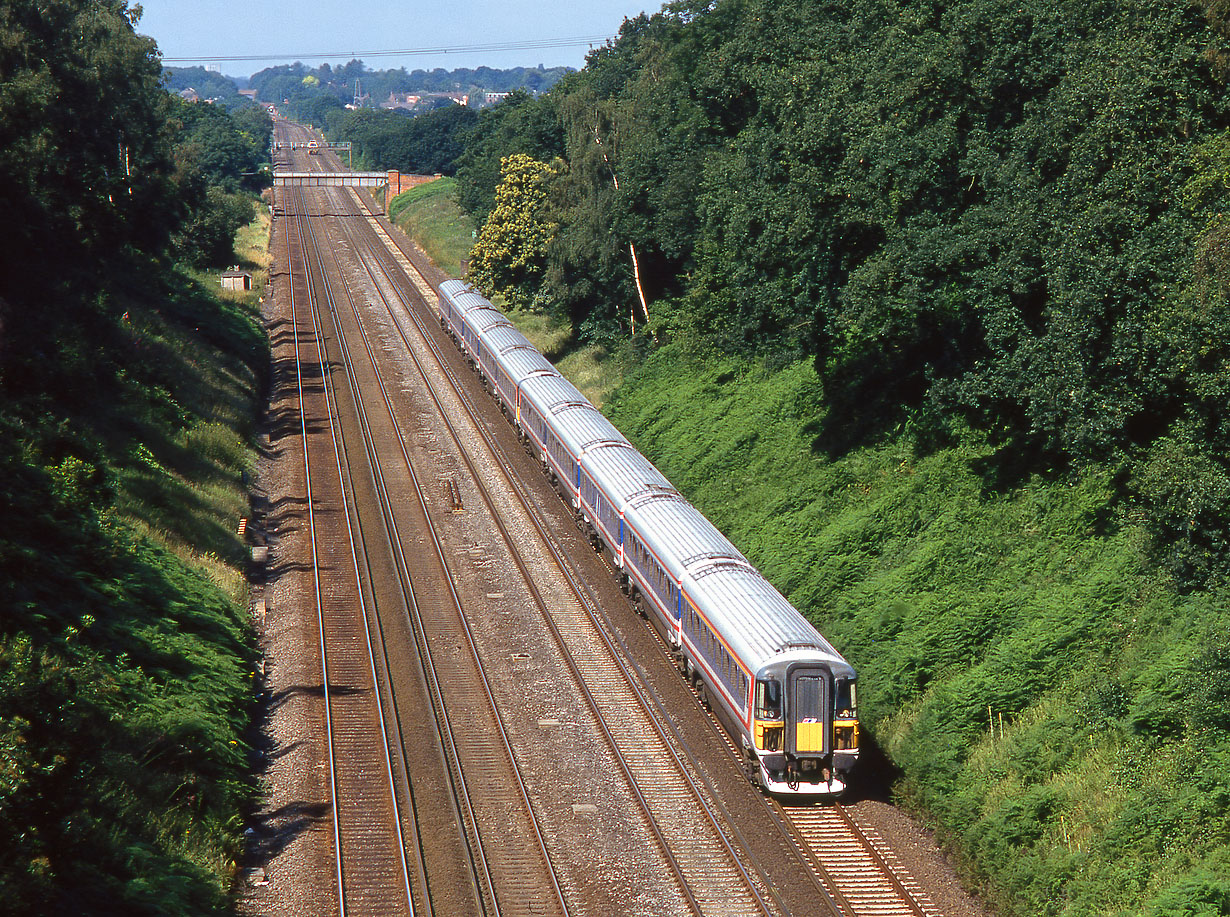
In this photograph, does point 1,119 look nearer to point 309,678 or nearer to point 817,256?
point 309,678

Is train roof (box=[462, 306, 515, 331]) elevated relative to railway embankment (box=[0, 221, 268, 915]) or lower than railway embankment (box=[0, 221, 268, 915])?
elevated

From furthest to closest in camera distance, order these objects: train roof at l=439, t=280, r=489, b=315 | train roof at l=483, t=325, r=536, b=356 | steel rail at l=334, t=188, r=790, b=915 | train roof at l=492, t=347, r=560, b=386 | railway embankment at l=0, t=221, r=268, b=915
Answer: train roof at l=439, t=280, r=489, b=315
train roof at l=483, t=325, r=536, b=356
train roof at l=492, t=347, r=560, b=386
steel rail at l=334, t=188, r=790, b=915
railway embankment at l=0, t=221, r=268, b=915

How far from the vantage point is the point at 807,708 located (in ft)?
70.8

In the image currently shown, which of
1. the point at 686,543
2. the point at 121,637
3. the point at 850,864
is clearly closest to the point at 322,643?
the point at 121,637

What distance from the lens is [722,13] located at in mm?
48469

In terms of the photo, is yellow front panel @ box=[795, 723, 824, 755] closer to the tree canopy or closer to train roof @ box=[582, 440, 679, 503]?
the tree canopy

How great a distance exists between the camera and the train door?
2156cm

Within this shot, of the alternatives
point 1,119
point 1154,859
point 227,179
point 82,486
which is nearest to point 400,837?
point 1154,859

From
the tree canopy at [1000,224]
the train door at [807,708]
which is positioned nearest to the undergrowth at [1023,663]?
the tree canopy at [1000,224]

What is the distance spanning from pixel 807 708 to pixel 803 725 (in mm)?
339

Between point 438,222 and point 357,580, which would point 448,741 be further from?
point 438,222

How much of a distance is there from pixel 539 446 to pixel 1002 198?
20.7 metres

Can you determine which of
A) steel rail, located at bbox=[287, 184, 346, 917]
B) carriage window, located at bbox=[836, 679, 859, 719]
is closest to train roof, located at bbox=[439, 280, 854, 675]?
carriage window, located at bbox=[836, 679, 859, 719]

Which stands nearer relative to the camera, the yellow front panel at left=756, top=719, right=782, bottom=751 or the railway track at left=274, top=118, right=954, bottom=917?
the railway track at left=274, top=118, right=954, bottom=917
